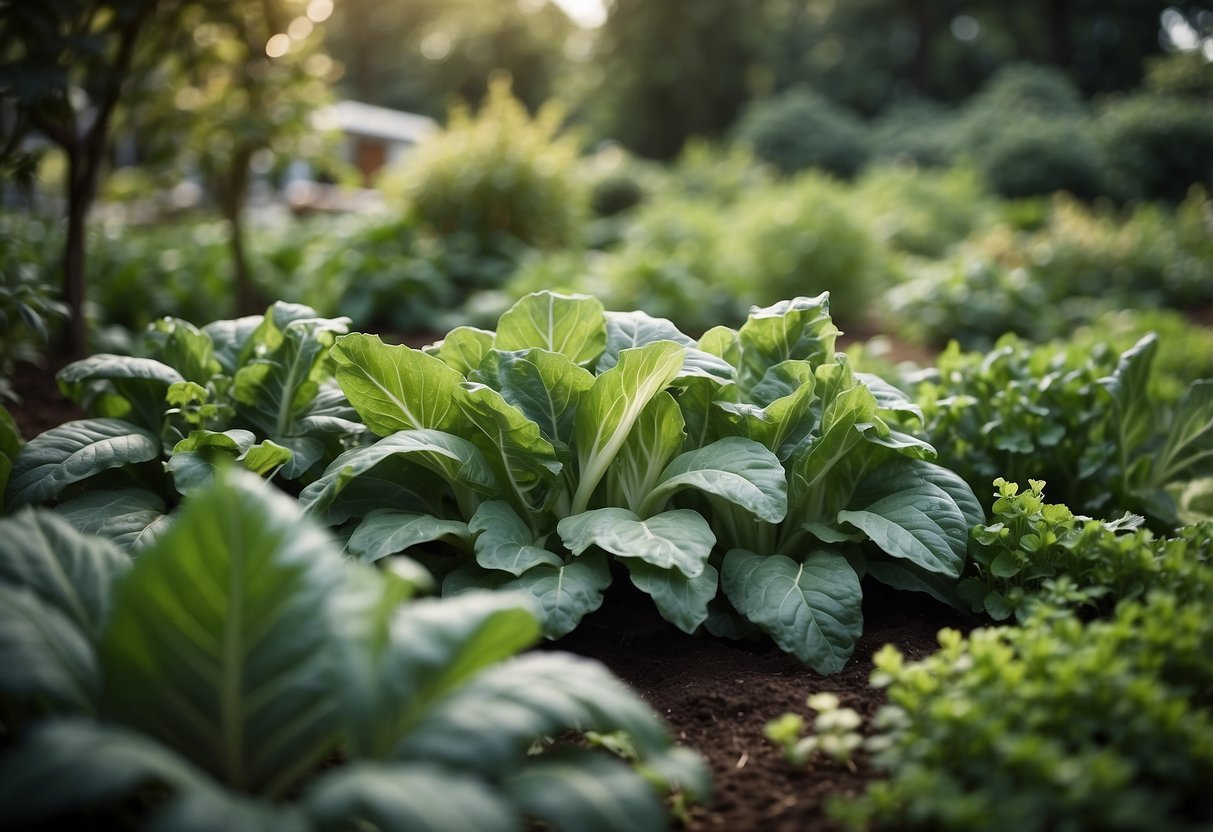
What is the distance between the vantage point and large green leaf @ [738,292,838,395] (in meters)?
2.45

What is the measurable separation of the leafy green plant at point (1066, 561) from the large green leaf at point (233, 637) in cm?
139

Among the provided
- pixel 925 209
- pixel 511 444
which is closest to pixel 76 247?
pixel 511 444

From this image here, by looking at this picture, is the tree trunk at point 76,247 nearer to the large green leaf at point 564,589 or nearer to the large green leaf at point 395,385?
the large green leaf at point 395,385

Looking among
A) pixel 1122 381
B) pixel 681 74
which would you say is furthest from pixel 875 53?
pixel 1122 381

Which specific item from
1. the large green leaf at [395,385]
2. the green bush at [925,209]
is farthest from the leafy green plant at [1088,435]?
the green bush at [925,209]

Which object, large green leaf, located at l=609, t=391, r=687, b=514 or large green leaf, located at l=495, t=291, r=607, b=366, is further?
large green leaf, located at l=495, t=291, r=607, b=366

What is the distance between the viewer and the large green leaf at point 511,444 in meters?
2.06

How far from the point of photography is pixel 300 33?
208 inches

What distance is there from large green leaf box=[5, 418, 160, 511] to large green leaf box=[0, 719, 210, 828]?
3.68 feet

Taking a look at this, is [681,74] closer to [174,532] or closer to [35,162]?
[35,162]

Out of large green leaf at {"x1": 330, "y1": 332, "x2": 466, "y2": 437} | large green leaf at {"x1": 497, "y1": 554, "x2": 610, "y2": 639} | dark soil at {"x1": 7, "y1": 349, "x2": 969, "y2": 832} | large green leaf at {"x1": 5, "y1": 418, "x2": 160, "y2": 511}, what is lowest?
dark soil at {"x1": 7, "y1": 349, "x2": 969, "y2": 832}

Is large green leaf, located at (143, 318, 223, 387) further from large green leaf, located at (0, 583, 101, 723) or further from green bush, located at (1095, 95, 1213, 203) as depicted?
green bush, located at (1095, 95, 1213, 203)

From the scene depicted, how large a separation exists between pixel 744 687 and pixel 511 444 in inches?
31.1

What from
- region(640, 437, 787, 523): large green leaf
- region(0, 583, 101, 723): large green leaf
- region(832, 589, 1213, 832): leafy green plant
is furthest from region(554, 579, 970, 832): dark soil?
region(0, 583, 101, 723): large green leaf
